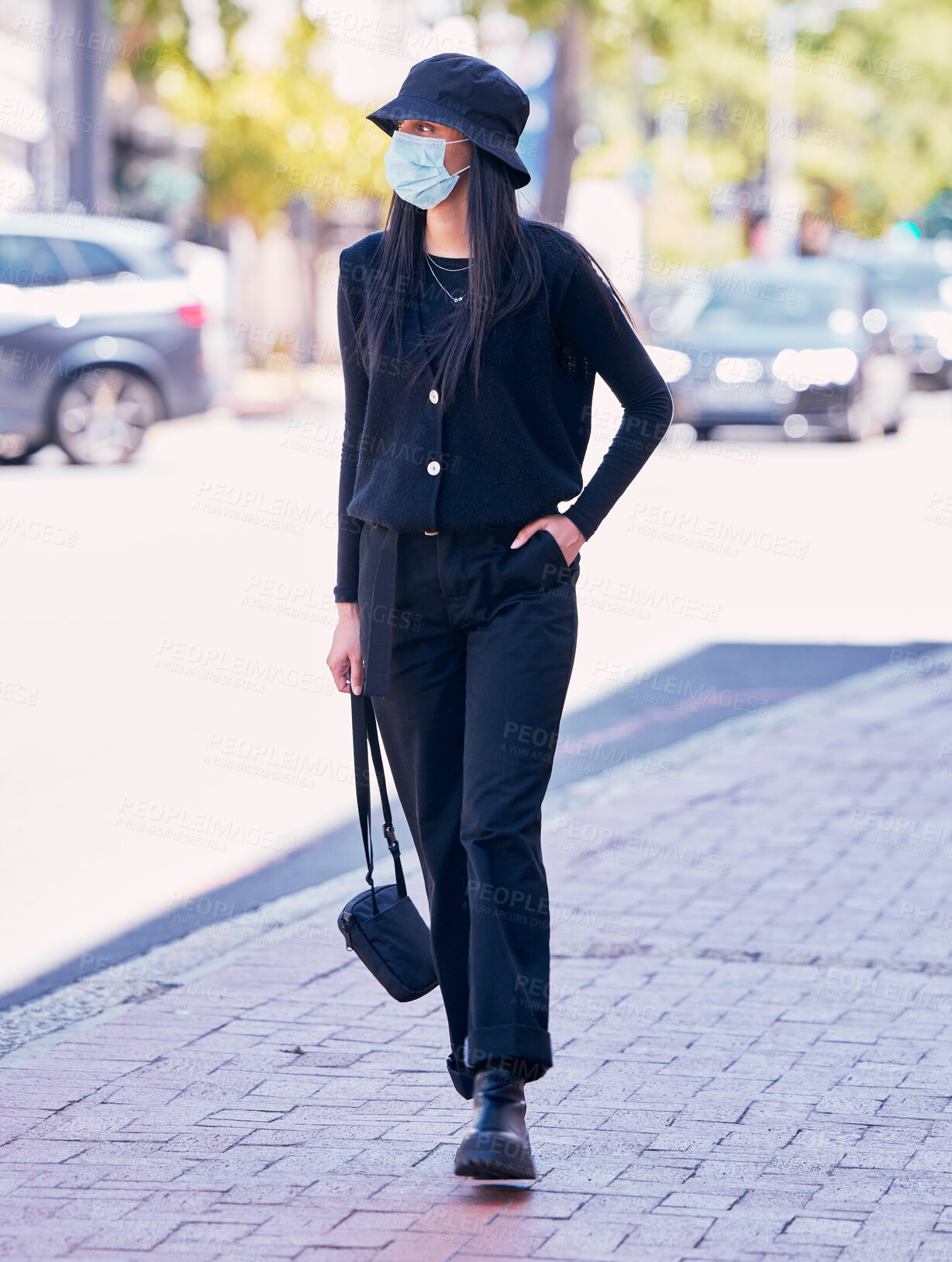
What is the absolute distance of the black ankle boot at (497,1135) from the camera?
3.40 metres

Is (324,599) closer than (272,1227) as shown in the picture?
Answer: No

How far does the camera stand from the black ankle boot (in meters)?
3.40

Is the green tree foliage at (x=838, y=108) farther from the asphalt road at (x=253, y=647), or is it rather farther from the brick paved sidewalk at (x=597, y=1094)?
the brick paved sidewalk at (x=597, y=1094)

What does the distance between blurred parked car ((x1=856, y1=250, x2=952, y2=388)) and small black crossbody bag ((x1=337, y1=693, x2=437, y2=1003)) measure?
85.1 ft

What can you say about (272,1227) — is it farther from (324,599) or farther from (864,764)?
(324,599)

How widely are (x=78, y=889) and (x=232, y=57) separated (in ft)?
64.9

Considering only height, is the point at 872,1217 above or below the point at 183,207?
below

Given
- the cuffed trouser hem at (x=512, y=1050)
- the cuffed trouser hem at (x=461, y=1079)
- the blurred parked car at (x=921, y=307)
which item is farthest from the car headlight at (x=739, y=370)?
the cuffed trouser hem at (x=512, y=1050)

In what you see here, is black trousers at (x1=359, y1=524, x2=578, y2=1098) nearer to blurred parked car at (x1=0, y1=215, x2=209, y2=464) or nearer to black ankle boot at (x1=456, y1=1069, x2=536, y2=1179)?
black ankle boot at (x1=456, y1=1069, x2=536, y2=1179)

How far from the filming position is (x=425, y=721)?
359 centimetres

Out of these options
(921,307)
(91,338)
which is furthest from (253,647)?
(921,307)

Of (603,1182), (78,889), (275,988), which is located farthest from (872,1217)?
(78,889)

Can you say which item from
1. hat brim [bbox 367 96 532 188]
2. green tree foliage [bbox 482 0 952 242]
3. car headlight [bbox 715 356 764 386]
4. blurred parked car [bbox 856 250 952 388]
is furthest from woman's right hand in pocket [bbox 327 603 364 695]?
green tree foliage [bbox 482 0 952 242]

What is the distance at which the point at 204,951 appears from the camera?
5.21 m
